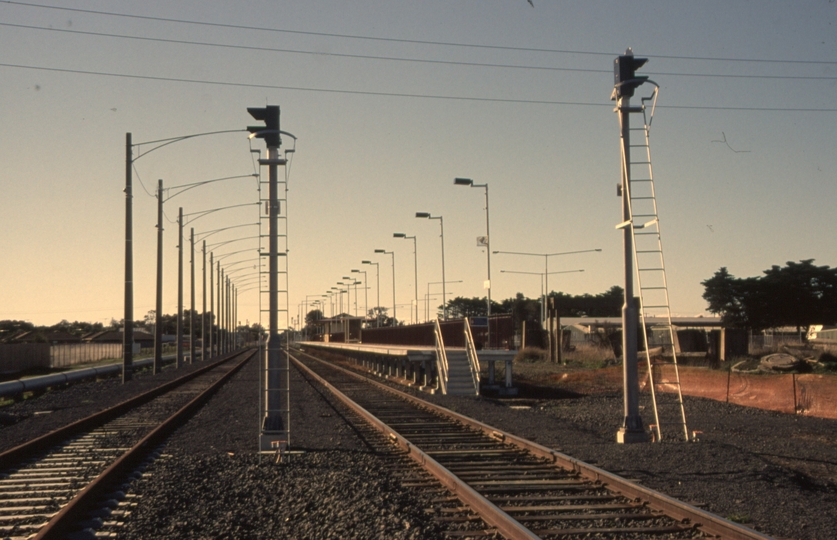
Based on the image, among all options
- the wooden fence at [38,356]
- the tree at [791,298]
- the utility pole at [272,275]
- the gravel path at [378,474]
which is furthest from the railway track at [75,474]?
the tree at [791,298]

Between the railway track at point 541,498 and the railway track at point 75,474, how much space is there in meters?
3.44

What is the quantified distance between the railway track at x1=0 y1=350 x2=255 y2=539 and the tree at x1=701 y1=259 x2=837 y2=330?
61886mm

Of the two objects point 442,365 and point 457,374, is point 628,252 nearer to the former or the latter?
point 457,374

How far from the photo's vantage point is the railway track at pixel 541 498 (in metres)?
7.55

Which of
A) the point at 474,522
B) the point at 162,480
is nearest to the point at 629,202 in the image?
the point at 474,522

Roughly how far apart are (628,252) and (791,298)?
63.8 m

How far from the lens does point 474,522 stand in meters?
8.12

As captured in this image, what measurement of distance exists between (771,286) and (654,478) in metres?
67.1

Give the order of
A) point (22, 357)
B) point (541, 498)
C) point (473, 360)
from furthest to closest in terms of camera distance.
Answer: point (22, 357), point (473, 360), point (541, 498)

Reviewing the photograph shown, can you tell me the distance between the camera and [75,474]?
11.4 meters

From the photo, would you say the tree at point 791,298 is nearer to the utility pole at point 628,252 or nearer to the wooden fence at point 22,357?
the wooden fence at point 22,357

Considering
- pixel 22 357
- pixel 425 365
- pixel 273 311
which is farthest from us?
pixel 22 357

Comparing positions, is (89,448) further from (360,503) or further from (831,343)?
(831,343)

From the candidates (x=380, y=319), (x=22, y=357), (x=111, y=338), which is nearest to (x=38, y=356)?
(x=22, y=357)
